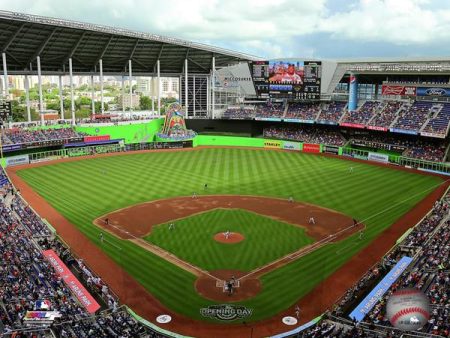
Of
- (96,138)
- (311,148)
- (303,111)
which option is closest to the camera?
(96,138)

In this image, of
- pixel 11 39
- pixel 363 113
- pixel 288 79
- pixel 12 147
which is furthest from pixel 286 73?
pixel 12 147

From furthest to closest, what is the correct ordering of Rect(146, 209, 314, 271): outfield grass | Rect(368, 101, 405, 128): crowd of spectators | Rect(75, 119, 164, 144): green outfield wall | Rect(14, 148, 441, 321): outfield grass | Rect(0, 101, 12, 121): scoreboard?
1. Rect(75, 119, 164, 144): green outfield wall
2. Rect(368, 101, 405, 128): crowd of spectators
3. Rect(0, 101, 12, 121): scoreboard
4. Rect(146, 209, 314, 271): outfield grass
5. Rect(14, 148, 441, 321): outfield grass

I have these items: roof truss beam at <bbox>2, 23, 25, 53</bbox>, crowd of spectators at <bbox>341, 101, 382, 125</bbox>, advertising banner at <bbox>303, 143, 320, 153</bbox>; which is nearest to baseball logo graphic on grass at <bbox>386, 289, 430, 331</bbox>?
crowd of spectators at <bbox>341, 101, 382, 125</bbox>

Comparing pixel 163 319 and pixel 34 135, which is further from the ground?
pixel 34 135

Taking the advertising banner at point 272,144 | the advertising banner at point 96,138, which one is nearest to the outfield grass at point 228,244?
the advertising banner at point 272,144

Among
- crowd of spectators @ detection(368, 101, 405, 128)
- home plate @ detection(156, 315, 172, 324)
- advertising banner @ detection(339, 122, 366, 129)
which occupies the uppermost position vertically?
crowd of spectators @ detection(368, 101, 405, 128)

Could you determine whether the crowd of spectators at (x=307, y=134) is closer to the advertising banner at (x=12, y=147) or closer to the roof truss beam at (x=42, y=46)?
the roof truss beam at (x=42, y=46)

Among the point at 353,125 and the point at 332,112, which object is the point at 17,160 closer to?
the point at 332,112

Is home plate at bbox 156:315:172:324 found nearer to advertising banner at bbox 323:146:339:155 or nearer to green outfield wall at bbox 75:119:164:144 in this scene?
advertising banner at bbox 323:146:339:155
